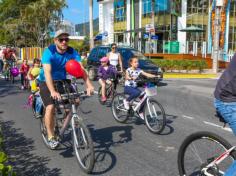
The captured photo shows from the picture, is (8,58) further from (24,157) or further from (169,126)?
(24,157)

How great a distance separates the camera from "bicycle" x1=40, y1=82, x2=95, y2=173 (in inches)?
196

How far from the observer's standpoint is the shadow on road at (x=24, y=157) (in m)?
5.24

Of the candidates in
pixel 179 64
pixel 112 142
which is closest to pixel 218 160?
pixel 112 142

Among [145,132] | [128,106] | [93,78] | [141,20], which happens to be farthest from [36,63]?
[141,20]

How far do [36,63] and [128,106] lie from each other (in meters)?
4.64

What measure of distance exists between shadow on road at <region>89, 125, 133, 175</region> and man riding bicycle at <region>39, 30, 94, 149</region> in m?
0.77

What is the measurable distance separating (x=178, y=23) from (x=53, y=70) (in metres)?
33.6

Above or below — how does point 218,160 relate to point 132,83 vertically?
below

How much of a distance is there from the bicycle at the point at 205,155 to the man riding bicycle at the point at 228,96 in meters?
0.12

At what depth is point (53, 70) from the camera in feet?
19.0

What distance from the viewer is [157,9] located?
41.3 m

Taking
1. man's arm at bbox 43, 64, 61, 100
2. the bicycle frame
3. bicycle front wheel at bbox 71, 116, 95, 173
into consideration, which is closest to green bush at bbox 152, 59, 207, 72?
man's arm at bbox 43, 64, 61, 100

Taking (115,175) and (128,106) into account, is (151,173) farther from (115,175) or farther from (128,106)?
(128,106)

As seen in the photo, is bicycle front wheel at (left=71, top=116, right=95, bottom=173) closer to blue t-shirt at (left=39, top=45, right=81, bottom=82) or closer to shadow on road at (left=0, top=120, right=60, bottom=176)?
shadow on road at (left=0, top=120, right=60, bottom=176)
